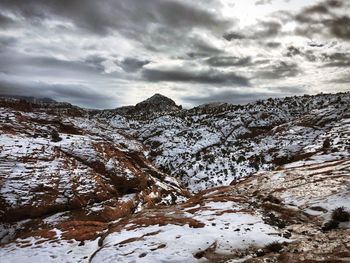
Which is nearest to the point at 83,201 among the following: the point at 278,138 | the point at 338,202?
the point at 338,202

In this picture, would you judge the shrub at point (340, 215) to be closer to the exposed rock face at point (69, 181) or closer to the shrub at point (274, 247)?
the shrub at point (274, 247)

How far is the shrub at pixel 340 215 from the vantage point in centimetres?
2470

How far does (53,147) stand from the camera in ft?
149

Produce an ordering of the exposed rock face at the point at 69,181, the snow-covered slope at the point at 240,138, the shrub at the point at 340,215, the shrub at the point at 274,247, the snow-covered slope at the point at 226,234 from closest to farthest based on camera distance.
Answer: the snow-covered slope at the point at 226,234 < the shrub at the point at 274,247 < the shrub at the point at 340,215 < the exposed rock face at the point at 69,181 < the snow-covered slope at the point at 240,138

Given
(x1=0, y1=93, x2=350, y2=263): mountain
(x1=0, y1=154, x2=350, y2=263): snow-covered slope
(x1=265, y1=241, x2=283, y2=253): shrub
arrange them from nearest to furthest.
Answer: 1. (x1=0, y1=154, x2=350, y2=263): snow-covered slope
2. (x1=265, y1=241, x2=283, y2=253): shrub
3. (x1=0, y1=93, x2=350, y2=263): mountain

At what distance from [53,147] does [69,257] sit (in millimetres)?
25433

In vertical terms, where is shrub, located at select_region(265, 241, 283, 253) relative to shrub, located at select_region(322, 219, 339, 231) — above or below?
below

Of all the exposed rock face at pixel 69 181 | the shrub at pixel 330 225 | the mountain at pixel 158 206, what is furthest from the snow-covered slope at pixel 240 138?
the shrub at pixel 330 225

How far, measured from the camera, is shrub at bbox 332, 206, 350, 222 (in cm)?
2470

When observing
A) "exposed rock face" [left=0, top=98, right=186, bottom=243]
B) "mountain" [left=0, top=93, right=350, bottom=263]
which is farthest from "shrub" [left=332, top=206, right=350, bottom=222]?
"exposed rock face" [left=0, top=98, right=186, bottom=243]

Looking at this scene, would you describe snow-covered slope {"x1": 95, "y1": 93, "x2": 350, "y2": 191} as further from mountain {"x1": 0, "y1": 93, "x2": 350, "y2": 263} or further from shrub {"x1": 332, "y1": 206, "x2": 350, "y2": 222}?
shrub {"x1": 332, "y1": 206, "x2": 350, "y2": 222}

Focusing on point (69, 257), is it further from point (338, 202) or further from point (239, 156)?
point (239, 156)

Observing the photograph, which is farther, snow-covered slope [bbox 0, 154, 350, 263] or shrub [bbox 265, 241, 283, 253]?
shrub [bbox 265, 241, 283, 253]

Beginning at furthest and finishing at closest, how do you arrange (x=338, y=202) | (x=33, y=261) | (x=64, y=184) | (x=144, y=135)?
(x=144, y=135) → (x=64, y=184) → (x=338, y=202) → (x=33, y=261)
